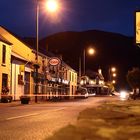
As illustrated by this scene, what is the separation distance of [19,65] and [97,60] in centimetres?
14359

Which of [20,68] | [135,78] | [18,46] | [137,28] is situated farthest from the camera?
[135,78]

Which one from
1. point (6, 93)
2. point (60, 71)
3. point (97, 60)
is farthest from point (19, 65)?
point (97, 60)

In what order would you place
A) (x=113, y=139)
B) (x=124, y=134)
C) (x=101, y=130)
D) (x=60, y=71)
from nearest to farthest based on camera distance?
(x=113, y=139) < (x=124, y=134) < (x=101, y=130) < (x=60, y=71)

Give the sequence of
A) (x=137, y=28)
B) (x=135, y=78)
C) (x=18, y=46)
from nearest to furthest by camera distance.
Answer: (x=137, y=28)
(x=18, y=46)
(x=135, y=78)

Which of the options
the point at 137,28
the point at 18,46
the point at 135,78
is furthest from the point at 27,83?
the point at 135,78

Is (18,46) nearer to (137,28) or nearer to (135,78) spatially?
(137,28)

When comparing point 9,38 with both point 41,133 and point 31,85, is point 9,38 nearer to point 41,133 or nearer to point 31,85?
point 31,85

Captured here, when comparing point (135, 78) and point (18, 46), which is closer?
point (18, 46)

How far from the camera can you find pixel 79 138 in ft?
32.8

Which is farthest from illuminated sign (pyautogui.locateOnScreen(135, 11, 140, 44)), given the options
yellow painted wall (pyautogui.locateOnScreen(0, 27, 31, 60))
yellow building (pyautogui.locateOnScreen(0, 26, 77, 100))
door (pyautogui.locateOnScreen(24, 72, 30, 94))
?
door (pyautogui.locateOnScreen(24, 72, 30, 94))

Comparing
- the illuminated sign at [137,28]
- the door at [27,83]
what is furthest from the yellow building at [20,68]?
the illuminated sign at [137,28]

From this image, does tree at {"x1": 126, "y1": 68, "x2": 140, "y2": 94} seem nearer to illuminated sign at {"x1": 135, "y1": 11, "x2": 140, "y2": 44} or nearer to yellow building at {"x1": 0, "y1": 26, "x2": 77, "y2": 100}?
yellow building at {"x1": 0, "y1": 26, "x2": 77, "y2": 100}

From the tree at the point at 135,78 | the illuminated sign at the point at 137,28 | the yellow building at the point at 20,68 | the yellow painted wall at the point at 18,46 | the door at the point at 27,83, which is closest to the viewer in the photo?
the illuminated sign at the point at 137,28

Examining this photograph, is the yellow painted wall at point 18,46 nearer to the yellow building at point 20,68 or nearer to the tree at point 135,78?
the yellow building at point 20,68
